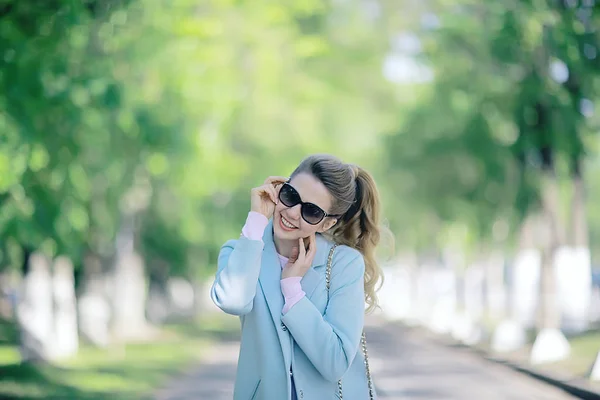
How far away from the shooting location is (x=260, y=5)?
104 ft

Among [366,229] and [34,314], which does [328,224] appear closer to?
[366,229]

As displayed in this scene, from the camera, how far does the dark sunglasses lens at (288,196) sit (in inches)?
168

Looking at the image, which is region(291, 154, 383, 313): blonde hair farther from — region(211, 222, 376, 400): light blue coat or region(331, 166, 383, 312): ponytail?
region(211, 222, 376, 400): light blue coat

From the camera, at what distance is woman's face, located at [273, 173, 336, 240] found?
4.27 m

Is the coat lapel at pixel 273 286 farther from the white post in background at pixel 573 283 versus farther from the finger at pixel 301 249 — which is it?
the white post in background at pixel 573 283

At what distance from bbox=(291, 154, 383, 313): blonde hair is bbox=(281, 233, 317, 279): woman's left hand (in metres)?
0.15

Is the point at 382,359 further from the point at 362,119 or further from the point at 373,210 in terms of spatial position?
the point at 362,119

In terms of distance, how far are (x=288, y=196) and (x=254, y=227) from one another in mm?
162

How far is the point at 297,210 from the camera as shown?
167 inches

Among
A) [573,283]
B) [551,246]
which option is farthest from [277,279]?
[573,283]

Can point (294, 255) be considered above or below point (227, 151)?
below

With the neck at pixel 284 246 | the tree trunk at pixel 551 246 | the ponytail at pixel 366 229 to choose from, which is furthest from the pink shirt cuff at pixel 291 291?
the tree trunk at pixel 551 246

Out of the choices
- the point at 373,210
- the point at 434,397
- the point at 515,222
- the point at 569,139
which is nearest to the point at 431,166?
the point at 515,222

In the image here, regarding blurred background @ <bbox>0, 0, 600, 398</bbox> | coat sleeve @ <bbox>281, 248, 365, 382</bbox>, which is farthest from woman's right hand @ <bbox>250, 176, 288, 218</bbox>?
blurred background @ <bbox>0, 0, 600, 398</bbox>
